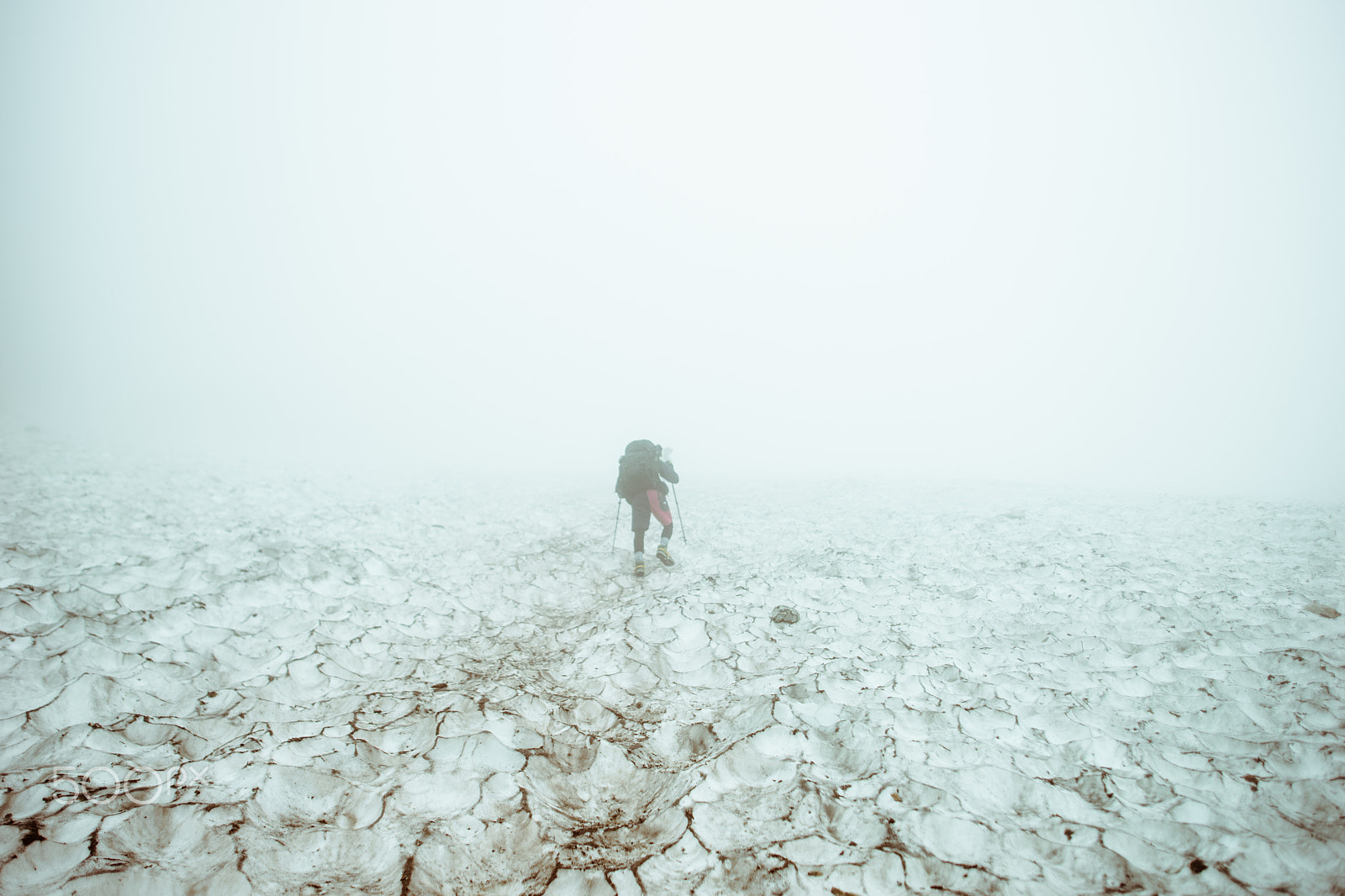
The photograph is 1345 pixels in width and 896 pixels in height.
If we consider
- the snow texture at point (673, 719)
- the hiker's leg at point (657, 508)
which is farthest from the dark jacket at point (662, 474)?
the snow texture at point (673, 719)

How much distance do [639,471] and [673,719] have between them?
5.21 meters

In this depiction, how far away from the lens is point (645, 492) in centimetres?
973

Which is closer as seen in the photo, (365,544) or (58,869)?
(58,869)

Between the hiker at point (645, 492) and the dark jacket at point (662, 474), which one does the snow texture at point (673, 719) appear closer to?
the hiker at point (645, 492)

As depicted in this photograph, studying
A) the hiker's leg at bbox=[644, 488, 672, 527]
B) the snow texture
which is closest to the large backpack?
the hiker's leg at bbox=[644, 488, 672, 527]

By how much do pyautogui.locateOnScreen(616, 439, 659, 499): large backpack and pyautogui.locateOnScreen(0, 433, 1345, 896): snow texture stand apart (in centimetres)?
159

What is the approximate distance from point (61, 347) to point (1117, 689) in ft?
526

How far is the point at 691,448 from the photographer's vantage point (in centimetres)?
9175

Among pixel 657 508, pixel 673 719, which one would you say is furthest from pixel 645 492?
pixel 673 719

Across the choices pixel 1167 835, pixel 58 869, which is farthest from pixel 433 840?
pixel 1167 835

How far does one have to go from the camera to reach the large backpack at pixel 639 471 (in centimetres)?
973

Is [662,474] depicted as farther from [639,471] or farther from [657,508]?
[657,508]

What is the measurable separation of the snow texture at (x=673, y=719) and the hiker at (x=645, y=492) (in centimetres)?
66

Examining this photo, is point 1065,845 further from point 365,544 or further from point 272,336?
point 272,336
